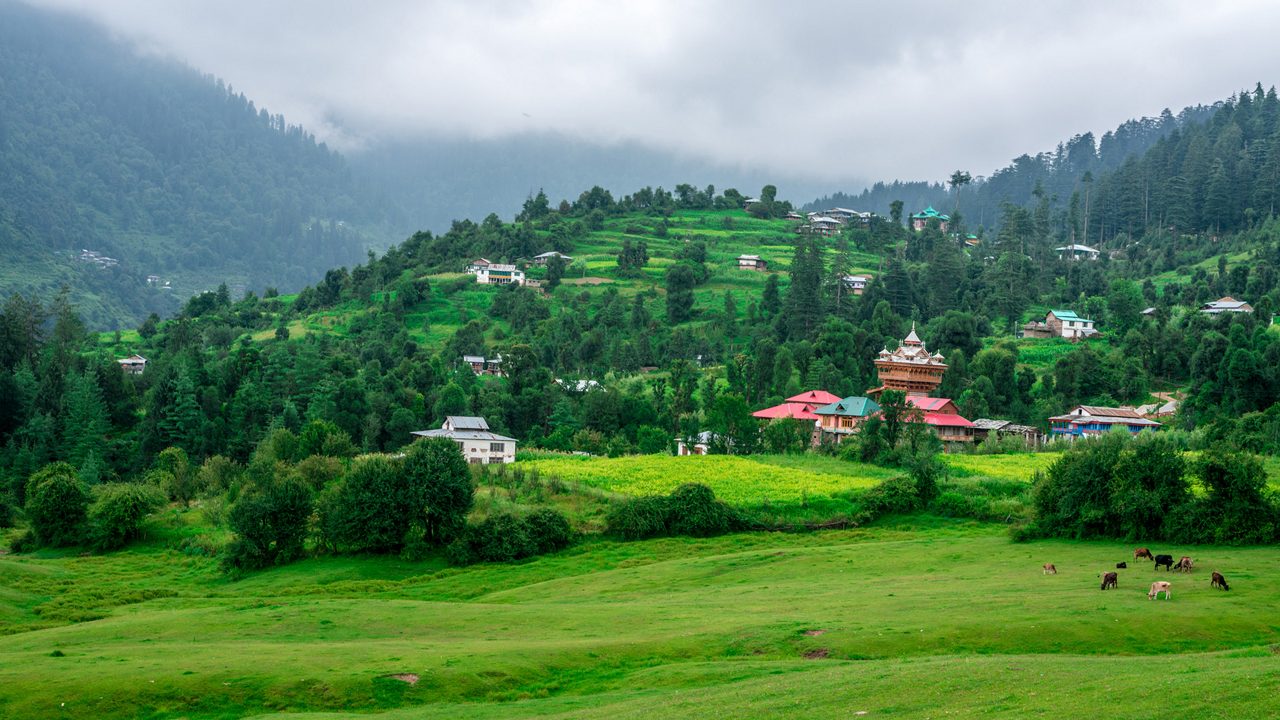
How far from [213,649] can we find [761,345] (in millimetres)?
82127

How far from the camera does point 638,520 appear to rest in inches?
2480

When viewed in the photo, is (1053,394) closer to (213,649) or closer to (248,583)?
(248,583)

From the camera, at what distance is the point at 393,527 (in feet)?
197

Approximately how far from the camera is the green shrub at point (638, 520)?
63062 mm

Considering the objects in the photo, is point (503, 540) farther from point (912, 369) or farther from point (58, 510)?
point (912, 369)

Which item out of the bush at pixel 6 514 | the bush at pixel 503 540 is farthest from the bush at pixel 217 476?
the bush at pixel 503 540

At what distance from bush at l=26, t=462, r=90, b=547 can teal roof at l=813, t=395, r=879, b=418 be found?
193 feet

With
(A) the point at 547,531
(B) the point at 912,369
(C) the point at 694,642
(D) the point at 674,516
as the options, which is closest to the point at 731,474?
(D) the point at 674,516

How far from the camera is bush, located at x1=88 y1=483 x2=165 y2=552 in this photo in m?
67.0

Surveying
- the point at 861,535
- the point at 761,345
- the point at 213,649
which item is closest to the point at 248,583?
the point at 213,649

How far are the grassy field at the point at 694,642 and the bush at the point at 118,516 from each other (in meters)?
13.2

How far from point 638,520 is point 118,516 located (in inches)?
1242

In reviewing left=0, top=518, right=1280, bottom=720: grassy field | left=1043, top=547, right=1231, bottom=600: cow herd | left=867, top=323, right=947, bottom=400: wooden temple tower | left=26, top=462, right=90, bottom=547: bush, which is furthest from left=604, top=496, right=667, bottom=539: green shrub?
left=867, top=323, right=947, bottom=400: wooden temple tower

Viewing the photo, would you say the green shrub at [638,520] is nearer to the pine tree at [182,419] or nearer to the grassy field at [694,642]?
the grassy field at [694,642]
